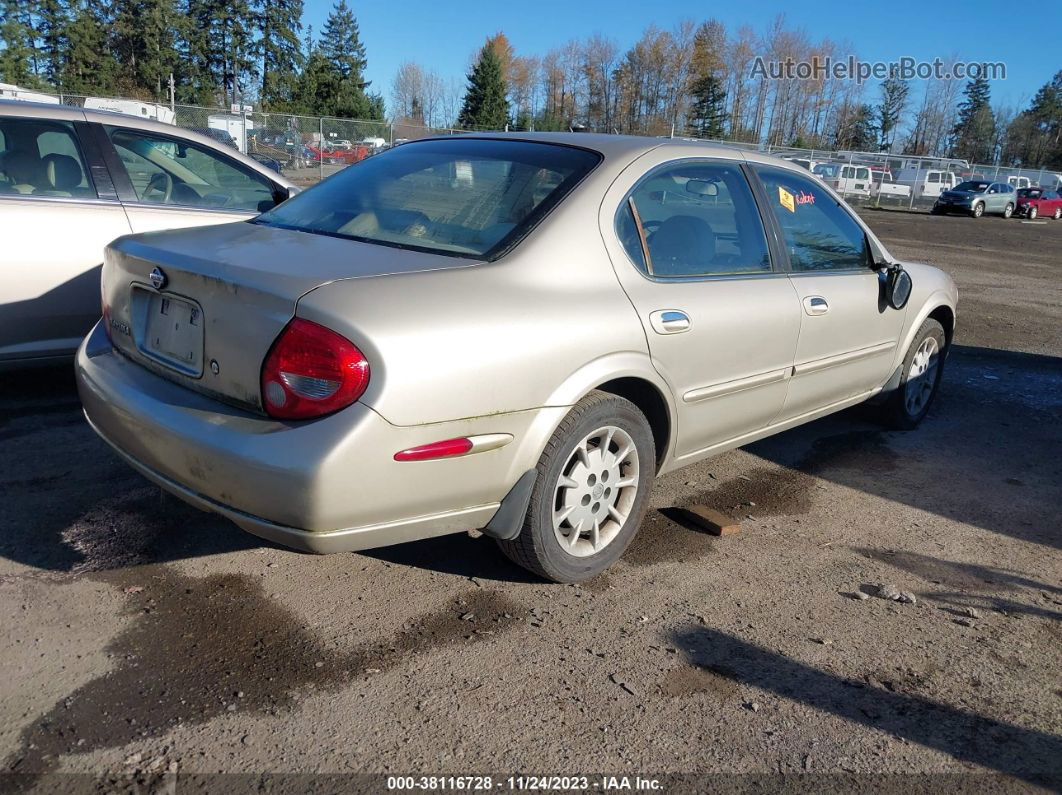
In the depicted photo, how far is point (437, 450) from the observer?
104 inches

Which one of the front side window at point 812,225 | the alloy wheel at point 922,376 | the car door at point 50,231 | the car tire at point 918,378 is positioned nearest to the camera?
the front side window at point 812,225

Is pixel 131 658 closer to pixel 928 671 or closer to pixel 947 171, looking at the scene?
pixel 928 671

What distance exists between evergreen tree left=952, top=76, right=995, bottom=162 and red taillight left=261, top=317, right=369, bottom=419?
9888cm

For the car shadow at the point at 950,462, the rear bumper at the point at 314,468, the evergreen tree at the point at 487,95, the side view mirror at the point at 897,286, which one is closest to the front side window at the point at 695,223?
the rear bumper at the point at 314,468

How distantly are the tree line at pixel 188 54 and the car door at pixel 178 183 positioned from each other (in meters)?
58.6

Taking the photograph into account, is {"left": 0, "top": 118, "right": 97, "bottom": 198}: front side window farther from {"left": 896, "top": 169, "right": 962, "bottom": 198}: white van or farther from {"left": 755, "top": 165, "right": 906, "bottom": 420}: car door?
{"left": 896, "top": 169, "right": 962, "bottom": 198}: white van

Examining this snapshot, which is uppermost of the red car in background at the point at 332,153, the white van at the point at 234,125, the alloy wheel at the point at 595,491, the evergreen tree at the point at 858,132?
the evergreen tree at the point at 858,132

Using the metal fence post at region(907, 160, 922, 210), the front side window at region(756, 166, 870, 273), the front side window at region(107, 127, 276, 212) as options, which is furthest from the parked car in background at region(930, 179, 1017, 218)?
the front side window at region(107, 127, 276, 212)

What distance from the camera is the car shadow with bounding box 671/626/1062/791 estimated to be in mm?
2447

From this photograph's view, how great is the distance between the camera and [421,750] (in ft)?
7.67

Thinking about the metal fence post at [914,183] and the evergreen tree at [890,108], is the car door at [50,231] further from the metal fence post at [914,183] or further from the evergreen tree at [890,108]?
Answer: the evergreen tree at [890,108]

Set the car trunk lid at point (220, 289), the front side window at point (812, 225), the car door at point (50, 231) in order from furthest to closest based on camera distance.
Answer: the car door at point (50, 231) < the front side window at point (812, 225) < the car trunk lid at point (220, 289)

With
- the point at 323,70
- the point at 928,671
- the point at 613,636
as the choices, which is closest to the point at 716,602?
the point at 613,636

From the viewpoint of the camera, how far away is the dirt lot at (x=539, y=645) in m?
2.36
